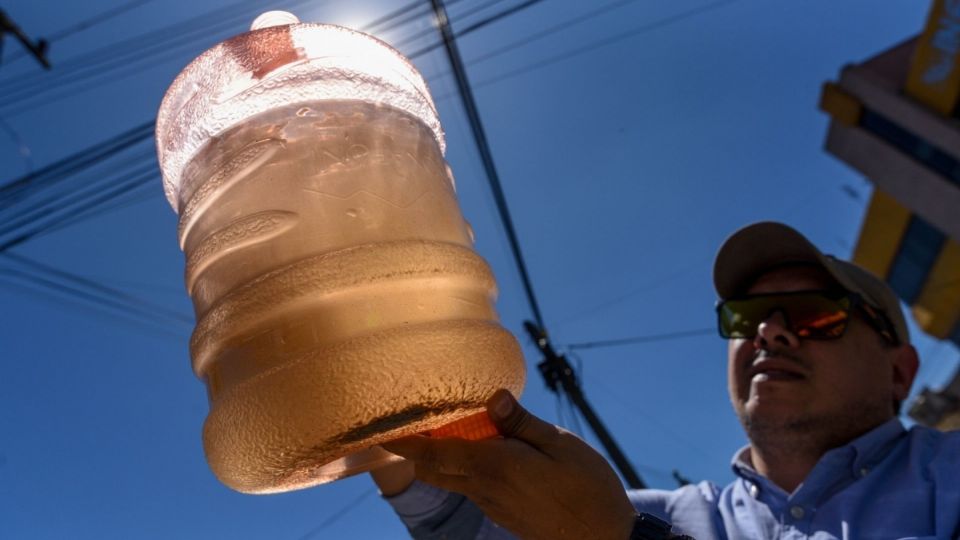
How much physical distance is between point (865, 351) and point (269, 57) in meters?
2.49

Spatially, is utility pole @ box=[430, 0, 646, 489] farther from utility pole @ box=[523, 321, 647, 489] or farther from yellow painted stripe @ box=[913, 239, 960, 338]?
yellow painted stripe @ box=[913, 239, 960, 338]

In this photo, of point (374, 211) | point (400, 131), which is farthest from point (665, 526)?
point (400, 131)

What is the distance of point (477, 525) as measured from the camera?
93.2 inches

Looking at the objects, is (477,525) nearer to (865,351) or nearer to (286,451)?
(286,451)

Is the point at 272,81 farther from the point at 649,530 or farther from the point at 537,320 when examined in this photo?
the point at 537,320

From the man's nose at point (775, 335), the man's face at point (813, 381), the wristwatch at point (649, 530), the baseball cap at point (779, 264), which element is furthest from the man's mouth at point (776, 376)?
the wristwatch at point (649, 530)

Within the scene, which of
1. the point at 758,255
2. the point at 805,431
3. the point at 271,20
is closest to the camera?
the point at 271,20

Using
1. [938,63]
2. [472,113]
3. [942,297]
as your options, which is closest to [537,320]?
[472,113]

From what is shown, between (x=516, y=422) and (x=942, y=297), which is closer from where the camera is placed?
(x=516, y=422)

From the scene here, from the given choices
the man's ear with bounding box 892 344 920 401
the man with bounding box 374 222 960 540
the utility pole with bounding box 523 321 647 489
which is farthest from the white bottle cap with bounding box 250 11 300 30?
the utility pole with bounding box 523 321 647 489

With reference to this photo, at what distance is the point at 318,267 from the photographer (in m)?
A: 1.16

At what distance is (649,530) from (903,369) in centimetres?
213

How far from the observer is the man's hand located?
1.15 meters

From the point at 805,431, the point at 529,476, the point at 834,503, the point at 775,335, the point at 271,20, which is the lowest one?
the point at 834,503
